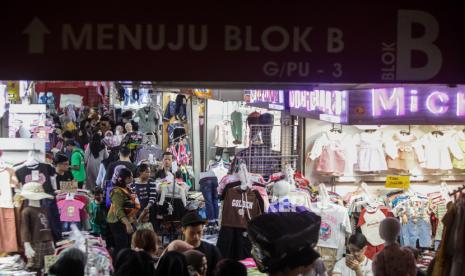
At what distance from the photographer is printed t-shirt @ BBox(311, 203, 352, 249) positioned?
8.89 m

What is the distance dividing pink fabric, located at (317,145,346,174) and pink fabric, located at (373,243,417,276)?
16.7 ft

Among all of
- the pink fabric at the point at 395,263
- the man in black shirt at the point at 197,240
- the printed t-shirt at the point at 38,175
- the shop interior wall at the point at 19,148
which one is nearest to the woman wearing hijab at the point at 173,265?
the man in black shirt at the point at 197,240

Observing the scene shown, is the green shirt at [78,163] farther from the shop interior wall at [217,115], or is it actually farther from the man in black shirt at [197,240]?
the man in black shirt at [197,240]

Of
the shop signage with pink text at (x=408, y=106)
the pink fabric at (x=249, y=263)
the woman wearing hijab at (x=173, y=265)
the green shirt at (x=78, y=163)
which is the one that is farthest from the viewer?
the green shirt at (x=78, y=163)

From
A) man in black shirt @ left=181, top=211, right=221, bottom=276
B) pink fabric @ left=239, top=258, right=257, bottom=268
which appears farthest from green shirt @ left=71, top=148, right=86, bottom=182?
man in black shirt @ left=181, top=211, right=221, bottom=276

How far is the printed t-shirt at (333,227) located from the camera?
8.89 metres

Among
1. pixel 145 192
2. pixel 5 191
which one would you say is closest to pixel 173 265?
pixel 5 191

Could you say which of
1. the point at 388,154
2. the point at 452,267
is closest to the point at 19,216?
the point at 388,154

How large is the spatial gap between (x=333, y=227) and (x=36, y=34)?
593cm

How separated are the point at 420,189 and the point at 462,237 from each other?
23.2ft

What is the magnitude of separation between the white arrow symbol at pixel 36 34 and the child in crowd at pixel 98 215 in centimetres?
755

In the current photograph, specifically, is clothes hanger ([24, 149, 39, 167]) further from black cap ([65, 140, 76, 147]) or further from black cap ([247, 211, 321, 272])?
black cap ([65, 140, 76, 147])

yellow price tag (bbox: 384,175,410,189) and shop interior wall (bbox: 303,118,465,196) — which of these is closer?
yellow price tag (bbox: 384,175,410,189)

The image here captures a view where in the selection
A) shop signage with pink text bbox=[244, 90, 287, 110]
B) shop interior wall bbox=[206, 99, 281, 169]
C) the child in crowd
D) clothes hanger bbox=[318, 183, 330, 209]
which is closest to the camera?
clothes hanger bbox=[318, 183, 330, 209]
